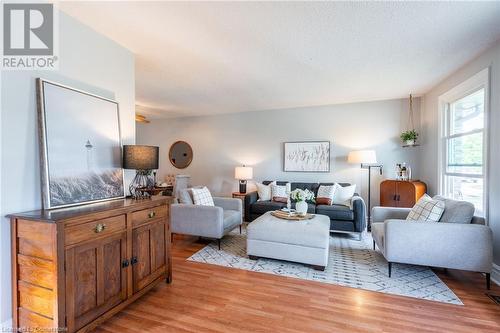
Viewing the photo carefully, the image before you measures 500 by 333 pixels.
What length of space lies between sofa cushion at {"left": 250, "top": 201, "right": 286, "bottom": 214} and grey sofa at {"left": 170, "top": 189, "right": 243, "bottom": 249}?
0.84 metres

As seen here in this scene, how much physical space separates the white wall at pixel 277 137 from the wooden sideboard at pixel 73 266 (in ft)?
12.5

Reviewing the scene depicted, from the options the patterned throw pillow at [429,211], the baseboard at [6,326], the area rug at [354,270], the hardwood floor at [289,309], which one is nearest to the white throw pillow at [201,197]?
the area rug at [354,270]

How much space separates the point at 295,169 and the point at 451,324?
141 inches

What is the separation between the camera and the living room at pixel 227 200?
1.55 m

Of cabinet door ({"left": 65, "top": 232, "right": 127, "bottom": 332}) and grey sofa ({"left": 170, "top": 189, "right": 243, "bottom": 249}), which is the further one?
grey sofa ({"left": 170, "top": 189, "right": 243, "bottom": 249})

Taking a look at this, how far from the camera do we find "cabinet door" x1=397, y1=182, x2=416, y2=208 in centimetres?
369

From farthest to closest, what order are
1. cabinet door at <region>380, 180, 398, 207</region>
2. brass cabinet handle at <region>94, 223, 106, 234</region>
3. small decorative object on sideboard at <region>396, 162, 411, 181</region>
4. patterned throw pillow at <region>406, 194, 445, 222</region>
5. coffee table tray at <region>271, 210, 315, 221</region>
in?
1. small decorative object on sideboard at <region>396, 162, 411, 181</region>
2. cabinet door at <region>380, 180, 398, 207</region>
3. coffee table tray at <region>271, 210, 315, 221</region>
4. patterned throw pillow at <region>406, 194, 445, 222</region>
5. brass cabinet handle at <region>94, 223, 106, 234</region>

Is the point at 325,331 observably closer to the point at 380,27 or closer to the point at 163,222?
the point at 163,222

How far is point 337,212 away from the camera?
3803mm

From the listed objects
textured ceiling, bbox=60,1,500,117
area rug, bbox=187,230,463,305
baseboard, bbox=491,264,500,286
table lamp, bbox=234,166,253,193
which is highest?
textured ceiling, bbox=60,1,500,117

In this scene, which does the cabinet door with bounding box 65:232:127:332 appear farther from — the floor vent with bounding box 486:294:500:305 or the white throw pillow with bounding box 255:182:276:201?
the floor vent with bounding box 486:294:500:305

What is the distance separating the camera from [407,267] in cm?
269

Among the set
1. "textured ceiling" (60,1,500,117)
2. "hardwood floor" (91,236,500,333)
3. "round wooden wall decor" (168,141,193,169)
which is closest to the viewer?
"hardwood floor" (91,236,500,333)

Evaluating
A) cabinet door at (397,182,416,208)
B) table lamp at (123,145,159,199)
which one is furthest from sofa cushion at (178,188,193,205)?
cabinet door at (397,182,416,208)
